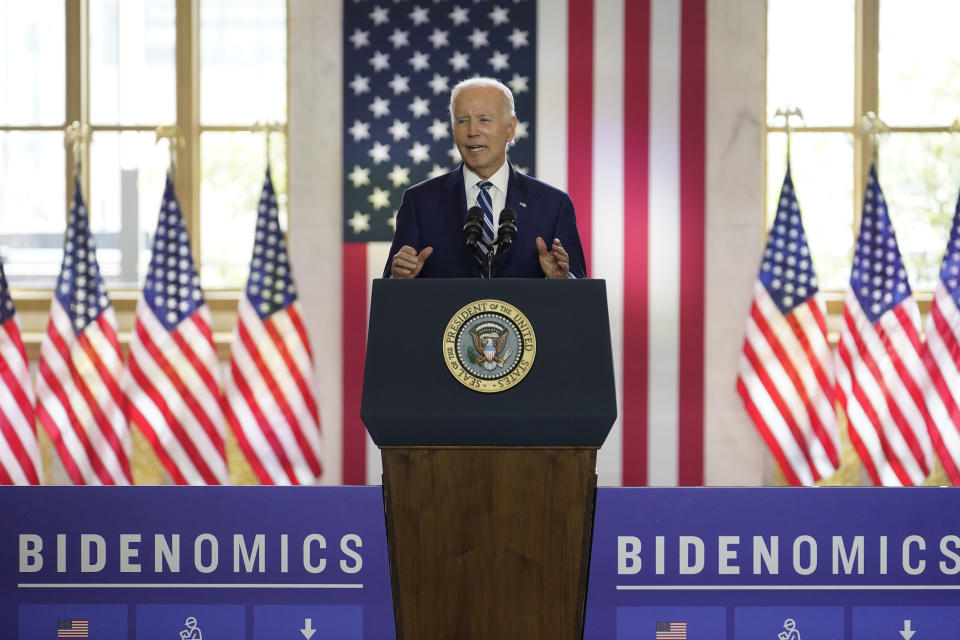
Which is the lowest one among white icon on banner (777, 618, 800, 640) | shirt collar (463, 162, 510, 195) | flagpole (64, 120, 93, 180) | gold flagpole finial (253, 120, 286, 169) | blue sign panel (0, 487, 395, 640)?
white icon on banner (777, 618, 800, 640)

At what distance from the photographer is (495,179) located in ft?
7.65

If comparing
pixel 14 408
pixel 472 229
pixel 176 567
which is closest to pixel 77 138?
pixel 14 408

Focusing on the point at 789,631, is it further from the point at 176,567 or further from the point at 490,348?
the point at 176,567

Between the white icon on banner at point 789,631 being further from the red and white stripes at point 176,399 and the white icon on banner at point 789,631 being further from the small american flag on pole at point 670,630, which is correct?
the red and white stripes at point 176,399

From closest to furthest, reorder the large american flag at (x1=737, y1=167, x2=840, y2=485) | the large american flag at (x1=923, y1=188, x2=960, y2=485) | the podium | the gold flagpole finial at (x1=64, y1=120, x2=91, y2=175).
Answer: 1. the podium
2. the large american flag at (x1=923, y1=188, x2=960, y2=485)
3. the large american flag at (x1=737, y1=167, x2=840, y2=485)
4. the gold flagpole finial at (x1=64, y1=120, x2=91, y2=175)

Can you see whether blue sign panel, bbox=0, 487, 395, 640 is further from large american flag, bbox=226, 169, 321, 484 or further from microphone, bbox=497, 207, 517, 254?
large american flag, bbox=226, 169, 321, 484

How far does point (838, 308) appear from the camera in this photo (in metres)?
5.44

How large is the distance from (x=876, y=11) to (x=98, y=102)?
412cm

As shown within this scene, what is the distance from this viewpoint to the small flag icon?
2889 millimetres

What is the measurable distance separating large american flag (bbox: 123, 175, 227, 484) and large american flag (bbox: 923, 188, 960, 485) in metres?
3.36

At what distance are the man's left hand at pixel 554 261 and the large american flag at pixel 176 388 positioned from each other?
327cm

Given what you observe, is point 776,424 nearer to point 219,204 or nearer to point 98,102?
point 219,204

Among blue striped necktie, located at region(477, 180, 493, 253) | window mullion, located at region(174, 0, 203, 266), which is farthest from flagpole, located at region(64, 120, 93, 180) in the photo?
blue striped necktie, located at region(477, 180, 493, 253)

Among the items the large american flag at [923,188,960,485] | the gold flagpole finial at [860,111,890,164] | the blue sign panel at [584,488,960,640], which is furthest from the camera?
the gold flagpole finial at [860,111,890,164]
